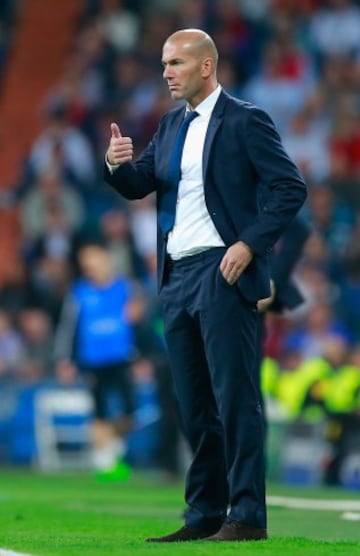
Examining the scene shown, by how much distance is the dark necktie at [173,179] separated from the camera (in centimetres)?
841

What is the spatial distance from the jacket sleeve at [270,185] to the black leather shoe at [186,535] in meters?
1.33

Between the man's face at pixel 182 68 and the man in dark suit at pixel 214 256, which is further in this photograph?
the man's face at pixel 182 68

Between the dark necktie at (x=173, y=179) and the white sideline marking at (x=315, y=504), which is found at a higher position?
the dark necktie at (x=173, y=179)

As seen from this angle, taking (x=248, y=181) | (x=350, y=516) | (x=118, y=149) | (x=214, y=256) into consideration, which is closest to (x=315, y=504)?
(x=350, y=516)

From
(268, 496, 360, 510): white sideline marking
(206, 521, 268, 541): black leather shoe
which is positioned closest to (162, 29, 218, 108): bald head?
(206, 521, 268, 541): black leather shoe

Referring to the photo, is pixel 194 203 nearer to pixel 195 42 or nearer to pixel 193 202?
pixel 193 202

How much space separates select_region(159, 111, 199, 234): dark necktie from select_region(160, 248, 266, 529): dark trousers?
204 mm

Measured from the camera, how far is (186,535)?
836 cm

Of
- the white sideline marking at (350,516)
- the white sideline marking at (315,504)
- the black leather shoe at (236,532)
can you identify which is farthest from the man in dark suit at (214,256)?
the white sideline marking at (315,504)

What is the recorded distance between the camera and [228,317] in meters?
8.15

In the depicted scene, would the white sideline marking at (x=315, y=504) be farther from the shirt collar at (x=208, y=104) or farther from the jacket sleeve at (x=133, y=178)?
the shirt collar at (x=208, y=104)

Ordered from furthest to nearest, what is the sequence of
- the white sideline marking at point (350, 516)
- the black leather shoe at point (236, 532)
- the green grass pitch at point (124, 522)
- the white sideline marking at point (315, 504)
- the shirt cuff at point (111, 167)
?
the white sideline marking at point (315, 504)
the white sideline marking at point (350, 516)
the shirt cuff at point (111, 167)
the black leather shoe at point (236, 532)
the green grass pitch at point (124, 522)

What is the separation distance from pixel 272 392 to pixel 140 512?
5.88m

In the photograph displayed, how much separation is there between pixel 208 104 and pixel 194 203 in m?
0.47
